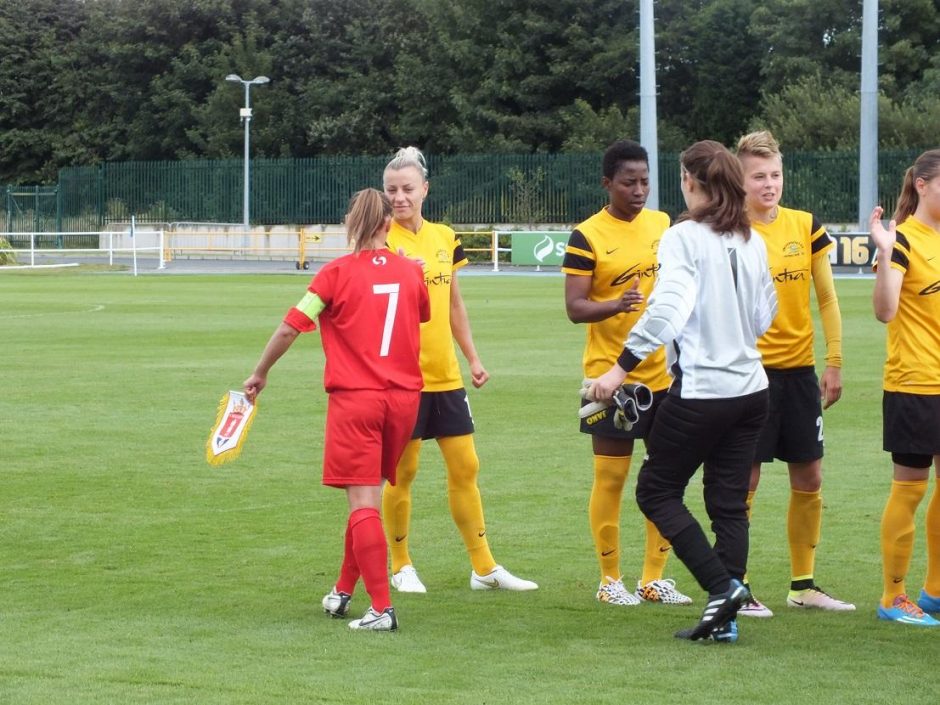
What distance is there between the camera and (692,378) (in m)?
5.68

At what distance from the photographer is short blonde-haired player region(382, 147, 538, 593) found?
6.93 metres

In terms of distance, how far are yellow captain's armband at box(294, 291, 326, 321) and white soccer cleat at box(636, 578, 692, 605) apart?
6.24ft

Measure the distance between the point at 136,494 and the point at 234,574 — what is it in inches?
90.3

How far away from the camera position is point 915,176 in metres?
6.23

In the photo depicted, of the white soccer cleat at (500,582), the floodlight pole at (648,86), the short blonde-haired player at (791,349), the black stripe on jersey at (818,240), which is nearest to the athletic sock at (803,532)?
the short blonde-haired player at (791,349)

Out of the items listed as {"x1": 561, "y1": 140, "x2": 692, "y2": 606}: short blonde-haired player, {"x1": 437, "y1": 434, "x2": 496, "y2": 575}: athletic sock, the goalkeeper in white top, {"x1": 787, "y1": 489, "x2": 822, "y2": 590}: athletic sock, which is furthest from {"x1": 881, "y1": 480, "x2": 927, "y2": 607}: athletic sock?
{"x1": 437, "y1": 434, "x2": 496, "y2": 575}: athletic sock

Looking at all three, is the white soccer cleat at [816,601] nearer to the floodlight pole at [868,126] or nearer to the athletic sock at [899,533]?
the athletic sock at [899,533]

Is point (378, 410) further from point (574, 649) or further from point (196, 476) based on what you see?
point (196, 476)

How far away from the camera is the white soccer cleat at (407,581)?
6879 mm

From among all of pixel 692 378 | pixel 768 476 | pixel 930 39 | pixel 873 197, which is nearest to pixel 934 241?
pixel 692 378

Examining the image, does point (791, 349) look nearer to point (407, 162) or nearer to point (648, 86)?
point (407, 162)

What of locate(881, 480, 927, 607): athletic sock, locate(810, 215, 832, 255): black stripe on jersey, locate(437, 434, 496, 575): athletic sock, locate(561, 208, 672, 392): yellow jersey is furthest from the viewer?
locate(437, 434, 496, 575): athletic sock

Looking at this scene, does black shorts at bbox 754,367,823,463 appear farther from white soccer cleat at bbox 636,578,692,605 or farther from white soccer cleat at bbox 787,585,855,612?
white soccer cleat at bbox 636,578,692,605

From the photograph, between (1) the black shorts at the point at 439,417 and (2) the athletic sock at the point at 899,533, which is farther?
(1) the black shorts at the point at 439,417
